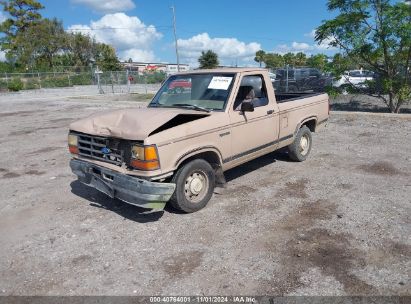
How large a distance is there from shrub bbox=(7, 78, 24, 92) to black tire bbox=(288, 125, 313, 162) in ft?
124

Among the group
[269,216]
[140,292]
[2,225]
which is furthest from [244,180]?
[2,225]

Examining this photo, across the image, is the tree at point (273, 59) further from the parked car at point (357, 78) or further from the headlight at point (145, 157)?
the headlight at point (145, 157)

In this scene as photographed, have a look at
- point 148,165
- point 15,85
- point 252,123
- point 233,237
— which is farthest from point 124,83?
point 233,237

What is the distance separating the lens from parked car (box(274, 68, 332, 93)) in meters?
19.0

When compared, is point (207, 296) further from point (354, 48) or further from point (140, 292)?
point (354, 48)

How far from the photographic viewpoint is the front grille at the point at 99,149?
4430 mm

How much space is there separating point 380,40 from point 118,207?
10432 mm

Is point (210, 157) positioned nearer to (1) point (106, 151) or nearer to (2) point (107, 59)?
(1) point (106, 151)

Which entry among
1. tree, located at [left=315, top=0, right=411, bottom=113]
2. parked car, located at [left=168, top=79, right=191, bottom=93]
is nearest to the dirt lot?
parked car, located at [left=168, top=79, right=191, bottom=93]

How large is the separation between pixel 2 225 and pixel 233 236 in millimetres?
3150

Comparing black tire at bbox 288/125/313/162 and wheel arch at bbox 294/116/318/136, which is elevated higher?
wheel arch at bbox 294/116/318/136

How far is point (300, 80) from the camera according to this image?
19531 mm

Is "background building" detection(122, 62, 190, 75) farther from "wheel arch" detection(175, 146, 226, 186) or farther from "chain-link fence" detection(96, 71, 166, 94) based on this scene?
"wheel arch" detection(175, 146, 226, 186)

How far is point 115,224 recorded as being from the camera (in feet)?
15.0
